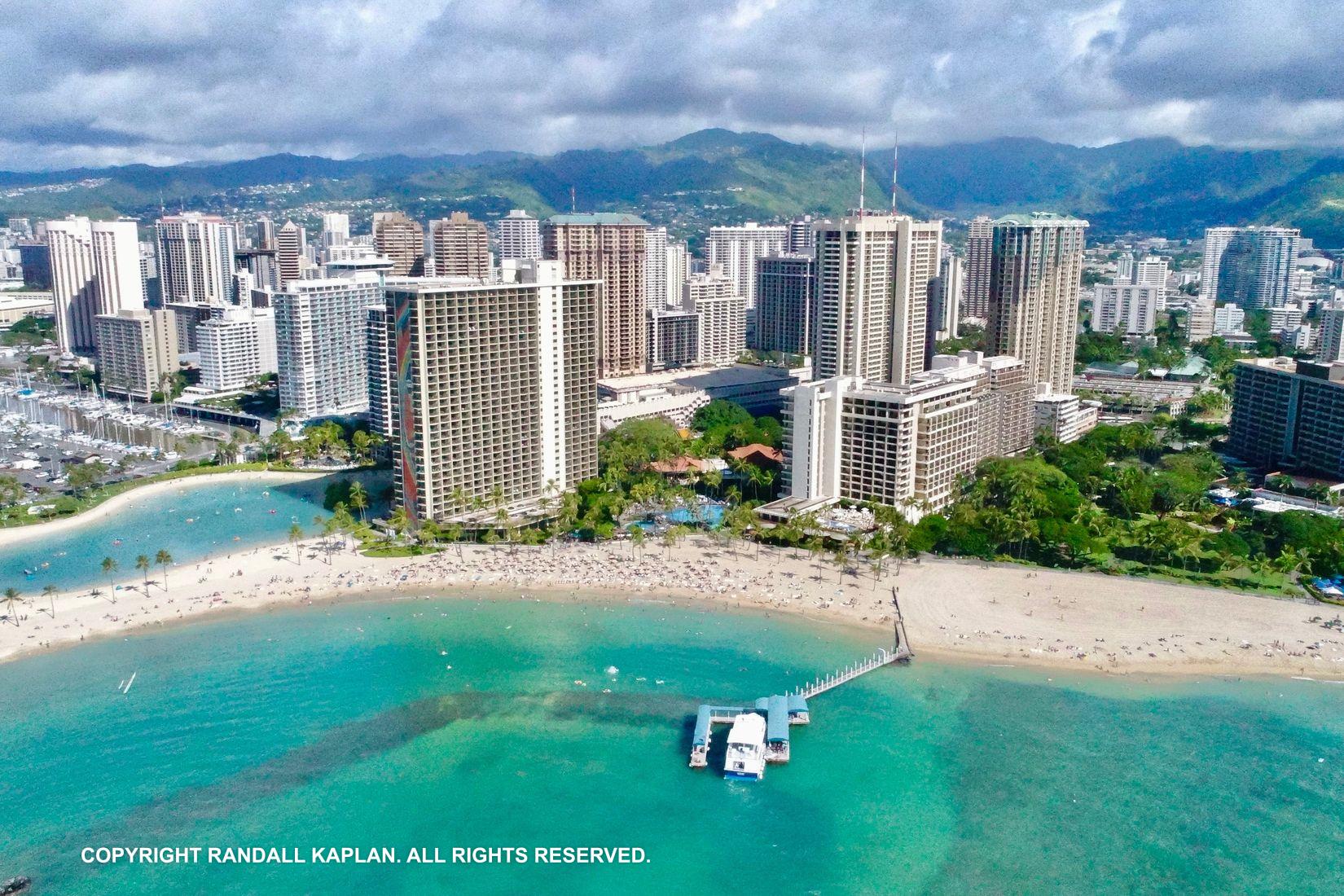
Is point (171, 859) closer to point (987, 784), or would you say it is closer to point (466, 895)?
point (466, 895)

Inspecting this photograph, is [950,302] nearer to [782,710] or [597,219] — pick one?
[597,219]

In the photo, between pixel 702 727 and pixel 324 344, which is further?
pixel 324 344

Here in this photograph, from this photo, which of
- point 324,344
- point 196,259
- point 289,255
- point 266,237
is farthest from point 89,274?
point 324,344

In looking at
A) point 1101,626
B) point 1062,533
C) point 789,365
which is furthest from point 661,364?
point 1101,626

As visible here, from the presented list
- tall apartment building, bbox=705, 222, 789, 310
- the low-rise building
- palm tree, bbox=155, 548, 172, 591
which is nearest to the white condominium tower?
palm tree, bbox=155, 548, 172, 591

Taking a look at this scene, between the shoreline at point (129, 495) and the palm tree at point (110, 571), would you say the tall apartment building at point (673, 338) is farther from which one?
the palm tree at point (110, 571)

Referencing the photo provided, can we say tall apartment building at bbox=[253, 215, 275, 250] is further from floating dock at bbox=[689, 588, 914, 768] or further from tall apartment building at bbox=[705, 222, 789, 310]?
floating dock at bbox=[689, 588, 914, 768]
